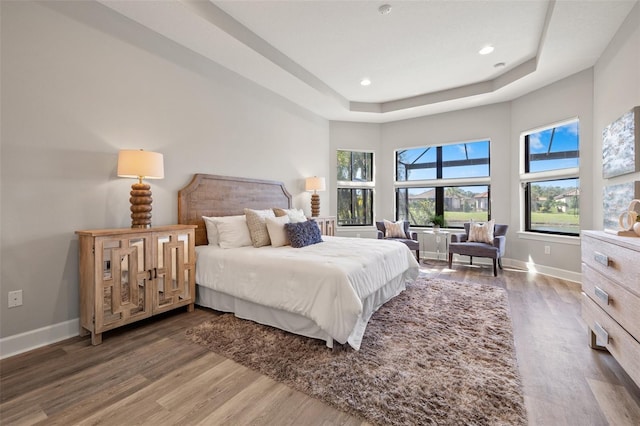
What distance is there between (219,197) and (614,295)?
12.1ft

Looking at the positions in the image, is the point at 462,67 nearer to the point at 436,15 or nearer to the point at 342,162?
the point at 436,15

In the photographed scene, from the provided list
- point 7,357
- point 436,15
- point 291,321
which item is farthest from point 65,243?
point 436,15

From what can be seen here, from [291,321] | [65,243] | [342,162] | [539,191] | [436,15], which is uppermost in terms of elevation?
[436,15]

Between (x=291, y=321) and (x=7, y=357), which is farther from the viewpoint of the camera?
(x=291, y=321)

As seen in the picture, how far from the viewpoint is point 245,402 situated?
1.59 meters

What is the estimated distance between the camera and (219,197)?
3.68 meters

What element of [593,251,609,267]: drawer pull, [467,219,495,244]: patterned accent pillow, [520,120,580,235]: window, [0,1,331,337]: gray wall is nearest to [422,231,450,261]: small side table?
[467,219,495,244]: patterned accent pillow

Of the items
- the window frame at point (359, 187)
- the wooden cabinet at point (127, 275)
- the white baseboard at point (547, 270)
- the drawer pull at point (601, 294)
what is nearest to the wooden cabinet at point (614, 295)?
the drawer pull at point (601, 294)

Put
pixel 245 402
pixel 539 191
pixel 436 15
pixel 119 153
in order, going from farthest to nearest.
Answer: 1. pixel 539 191
2. pixel 436 15
3. pixel 119 153
4. pixel 245 402

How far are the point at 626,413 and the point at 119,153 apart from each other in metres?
3.86

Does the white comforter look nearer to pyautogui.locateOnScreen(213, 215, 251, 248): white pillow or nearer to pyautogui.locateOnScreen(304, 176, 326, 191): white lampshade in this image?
pyautogui.locateOnScreen(213, 215, 251, 248): white pillow

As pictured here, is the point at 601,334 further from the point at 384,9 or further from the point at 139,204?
the point at 139,204

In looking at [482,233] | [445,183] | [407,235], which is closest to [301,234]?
[407,235]

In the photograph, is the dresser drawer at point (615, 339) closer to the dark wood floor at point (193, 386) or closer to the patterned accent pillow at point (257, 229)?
the dark wood floor at point (193, 386)
